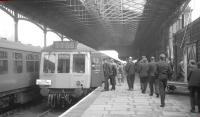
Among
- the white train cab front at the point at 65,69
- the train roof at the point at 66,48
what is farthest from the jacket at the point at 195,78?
the train roof at the point at 66,48

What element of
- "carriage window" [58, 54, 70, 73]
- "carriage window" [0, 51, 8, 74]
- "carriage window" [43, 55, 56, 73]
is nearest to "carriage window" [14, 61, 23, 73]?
"carriage window" [0, 51, 8, 74]

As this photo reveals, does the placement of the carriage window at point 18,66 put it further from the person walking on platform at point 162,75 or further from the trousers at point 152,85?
the person walking on platform at point 162,75

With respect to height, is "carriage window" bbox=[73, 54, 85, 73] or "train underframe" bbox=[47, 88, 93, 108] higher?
"carriage window" bbox=[73, 54, 85, 73]

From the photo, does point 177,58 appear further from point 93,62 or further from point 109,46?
point 109,46

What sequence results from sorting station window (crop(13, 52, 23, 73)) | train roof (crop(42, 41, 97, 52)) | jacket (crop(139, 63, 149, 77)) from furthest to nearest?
jacket (crop(139, 63, 149, 77)) → train roof (crop(42, 41, 97, 52)) → station window (crop(13, 52, 23, 73))

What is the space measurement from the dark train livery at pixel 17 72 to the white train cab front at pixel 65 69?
0.79 meters

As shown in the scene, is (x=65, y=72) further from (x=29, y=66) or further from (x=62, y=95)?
(x=29, y=66)

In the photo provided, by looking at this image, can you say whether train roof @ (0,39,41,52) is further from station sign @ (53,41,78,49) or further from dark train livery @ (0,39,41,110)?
station sign @ (53,41,78,49)

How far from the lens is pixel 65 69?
1658 centimetres

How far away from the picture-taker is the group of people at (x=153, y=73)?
39.4 feet

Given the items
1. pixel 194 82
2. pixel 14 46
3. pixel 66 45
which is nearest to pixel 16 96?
pixel 14 46

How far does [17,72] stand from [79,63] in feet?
Result: 9.63

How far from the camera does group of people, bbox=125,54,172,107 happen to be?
1202 cm

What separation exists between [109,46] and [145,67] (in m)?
54.0
